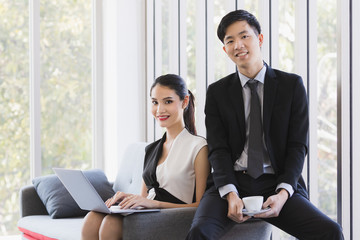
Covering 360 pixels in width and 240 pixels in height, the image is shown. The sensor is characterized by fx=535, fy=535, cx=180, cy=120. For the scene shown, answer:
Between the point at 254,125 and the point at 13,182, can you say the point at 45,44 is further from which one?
the point at 254,125

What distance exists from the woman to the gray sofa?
110mm

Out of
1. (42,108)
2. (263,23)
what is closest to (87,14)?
(42,108)

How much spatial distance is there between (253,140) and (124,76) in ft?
7.01

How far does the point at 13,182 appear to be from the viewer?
4203mm

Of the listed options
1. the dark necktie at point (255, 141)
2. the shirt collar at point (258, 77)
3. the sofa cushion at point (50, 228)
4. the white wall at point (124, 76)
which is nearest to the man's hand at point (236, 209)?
the dark necktie at point (255, 141)

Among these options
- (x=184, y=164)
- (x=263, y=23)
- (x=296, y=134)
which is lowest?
(x=184, y=164)

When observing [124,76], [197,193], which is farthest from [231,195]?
[124,76]

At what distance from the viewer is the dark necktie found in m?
A: 2.30

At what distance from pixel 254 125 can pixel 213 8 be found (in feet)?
4.74

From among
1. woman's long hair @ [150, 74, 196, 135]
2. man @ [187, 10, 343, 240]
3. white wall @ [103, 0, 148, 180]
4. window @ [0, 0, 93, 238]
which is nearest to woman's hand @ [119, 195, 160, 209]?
man @ [187, 10, 343, 240]

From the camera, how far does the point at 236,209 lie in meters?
2.18

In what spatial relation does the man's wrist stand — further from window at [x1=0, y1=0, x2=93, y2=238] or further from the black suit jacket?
window at [x1=0, y1=0, x2=93, y2=238]

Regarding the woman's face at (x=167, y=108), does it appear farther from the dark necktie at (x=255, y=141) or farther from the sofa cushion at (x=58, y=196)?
the sofa cushion at (x=58, y=196)

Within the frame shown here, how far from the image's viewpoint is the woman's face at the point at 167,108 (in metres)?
2.68
